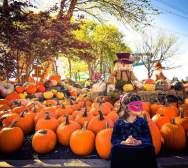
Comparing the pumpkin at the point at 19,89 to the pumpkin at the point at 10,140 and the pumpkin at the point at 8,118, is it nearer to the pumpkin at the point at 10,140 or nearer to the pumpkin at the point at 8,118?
the pumpkin at the point at 8,118

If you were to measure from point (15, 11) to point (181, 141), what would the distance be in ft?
14.2

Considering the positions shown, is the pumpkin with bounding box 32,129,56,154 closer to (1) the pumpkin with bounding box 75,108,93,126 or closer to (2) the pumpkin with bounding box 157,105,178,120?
(1) the pumpkin with bounding box 75,108,93,126

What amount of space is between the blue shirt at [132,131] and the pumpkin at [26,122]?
2397mm

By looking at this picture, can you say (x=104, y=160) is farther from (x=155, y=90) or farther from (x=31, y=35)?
(x=31, y=35)

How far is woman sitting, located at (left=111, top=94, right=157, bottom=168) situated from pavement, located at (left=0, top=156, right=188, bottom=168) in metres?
0.63

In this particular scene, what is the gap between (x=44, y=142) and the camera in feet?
14.6

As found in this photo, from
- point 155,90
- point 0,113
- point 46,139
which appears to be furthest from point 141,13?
point 46,139

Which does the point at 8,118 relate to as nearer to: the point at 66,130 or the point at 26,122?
the point at 26,122

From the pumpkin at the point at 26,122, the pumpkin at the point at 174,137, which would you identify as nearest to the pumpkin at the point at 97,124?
the pumpkin at the point at 174,137

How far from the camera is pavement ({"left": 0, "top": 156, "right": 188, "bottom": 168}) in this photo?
3.79m

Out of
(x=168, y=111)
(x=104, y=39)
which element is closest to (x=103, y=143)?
(x=168, y=111)

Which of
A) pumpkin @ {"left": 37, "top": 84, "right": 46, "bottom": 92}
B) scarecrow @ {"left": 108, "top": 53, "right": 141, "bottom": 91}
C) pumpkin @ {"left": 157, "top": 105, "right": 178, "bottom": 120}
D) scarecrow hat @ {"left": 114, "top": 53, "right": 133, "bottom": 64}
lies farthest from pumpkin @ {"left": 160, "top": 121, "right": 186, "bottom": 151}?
pumpkin @ {"left": 37, "top": 84, "right": 46, "bottom": 92}

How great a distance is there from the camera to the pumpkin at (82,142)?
4312 millimetres

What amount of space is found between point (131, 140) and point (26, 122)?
105 inches
